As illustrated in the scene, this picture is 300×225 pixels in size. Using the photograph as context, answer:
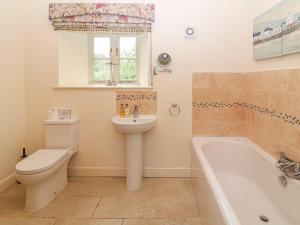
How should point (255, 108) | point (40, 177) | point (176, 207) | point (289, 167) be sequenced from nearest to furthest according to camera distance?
point (289, 167) → point (40, 177) → point (176, 207) → point (255, 108)

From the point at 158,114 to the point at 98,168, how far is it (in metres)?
1.01

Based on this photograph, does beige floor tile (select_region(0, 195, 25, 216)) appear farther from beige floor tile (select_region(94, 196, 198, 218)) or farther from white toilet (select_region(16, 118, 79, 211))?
beige floor tile (select_region(94, 196, 198, 218))

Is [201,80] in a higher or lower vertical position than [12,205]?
higher

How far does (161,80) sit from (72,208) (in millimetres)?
1668

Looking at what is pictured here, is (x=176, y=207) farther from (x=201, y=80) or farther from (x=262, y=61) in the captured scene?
(x=262, y=61)

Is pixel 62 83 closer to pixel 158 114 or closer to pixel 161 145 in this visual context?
pixel 158 114

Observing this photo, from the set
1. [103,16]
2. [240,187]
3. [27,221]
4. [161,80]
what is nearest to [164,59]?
[161,80]

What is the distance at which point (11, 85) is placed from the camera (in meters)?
2.60

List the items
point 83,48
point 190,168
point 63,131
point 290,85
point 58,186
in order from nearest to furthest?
point 290,85 < point 58,186 < point 63,131 < point 190,168 < point 83,48

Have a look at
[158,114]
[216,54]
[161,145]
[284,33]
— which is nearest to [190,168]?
[161,145]

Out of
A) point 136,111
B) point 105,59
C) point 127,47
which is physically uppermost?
point 127,47

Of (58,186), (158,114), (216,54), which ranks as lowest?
(58,186)

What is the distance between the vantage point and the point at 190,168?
287 cm

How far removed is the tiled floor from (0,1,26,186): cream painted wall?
410 mm
